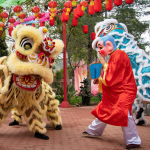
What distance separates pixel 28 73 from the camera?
11.8 feet

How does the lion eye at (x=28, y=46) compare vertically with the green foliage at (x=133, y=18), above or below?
below

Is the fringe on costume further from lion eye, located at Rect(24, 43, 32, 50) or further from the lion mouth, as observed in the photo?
lion eye, located at Rect(24, 43, 32, 50)

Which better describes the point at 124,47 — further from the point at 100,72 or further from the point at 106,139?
the point at 106,139

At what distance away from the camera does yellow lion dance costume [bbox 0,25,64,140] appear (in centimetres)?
368

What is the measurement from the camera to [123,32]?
5.24 meters

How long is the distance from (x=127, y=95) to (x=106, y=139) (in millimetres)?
1119

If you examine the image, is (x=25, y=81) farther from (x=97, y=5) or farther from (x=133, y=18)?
(x=133, y=18)

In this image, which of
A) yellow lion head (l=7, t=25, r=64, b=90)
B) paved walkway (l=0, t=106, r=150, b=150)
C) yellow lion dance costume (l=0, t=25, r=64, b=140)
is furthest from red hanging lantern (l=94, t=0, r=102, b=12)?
paved walkway (l=0, t=106, r=150, b=150)

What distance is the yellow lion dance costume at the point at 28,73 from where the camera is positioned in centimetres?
368

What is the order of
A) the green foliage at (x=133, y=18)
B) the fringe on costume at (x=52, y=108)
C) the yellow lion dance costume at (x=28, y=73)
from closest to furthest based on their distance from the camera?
the yellow lion dance costume at (x=28, y=73)
the fringe on costume at (x=52, y=108)
the green foliage at (x=133, y=18)

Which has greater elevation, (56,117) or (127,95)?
(127,95)

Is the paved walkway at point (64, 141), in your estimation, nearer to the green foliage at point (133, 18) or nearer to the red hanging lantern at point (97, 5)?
the red hanging lantern at point (97, 5)

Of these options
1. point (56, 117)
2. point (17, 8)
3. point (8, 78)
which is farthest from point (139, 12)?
point (8, 78)

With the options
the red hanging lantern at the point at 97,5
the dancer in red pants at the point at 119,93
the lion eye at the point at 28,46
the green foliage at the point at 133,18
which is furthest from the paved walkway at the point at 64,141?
the green foliage at the point at 133,18
